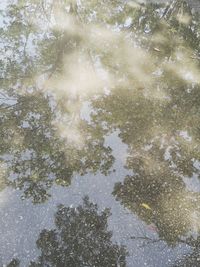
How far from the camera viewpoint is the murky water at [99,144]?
4859mm

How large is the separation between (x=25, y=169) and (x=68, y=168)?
76 centimetres

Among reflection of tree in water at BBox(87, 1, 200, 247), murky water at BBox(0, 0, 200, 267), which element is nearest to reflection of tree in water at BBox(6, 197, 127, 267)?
murky water at BBox(0, 0, 200, 267)

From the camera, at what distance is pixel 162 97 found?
8.22 meters

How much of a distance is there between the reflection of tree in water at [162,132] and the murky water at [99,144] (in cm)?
2

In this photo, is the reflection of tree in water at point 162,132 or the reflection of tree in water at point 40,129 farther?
the reflection of tree in water at point 40,129

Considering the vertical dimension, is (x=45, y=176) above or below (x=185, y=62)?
below

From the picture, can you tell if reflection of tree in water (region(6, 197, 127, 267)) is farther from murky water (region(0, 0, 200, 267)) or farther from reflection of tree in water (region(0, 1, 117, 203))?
reflection of tree in water (region(0, 1, 117, 203))

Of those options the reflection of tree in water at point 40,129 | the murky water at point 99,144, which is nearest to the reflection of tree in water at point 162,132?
the murky water at point 99,144

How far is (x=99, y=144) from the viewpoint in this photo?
266 inches

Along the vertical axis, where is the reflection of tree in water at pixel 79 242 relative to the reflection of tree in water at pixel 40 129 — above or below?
above

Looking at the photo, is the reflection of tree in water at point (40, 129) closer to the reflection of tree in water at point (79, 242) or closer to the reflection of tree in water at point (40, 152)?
the reflection of tree in water at point (40, 152)

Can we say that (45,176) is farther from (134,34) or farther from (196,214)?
(134,34)

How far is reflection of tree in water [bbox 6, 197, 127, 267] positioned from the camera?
4.60 meters

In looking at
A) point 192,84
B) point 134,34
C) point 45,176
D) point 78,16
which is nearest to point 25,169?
point 45,176
